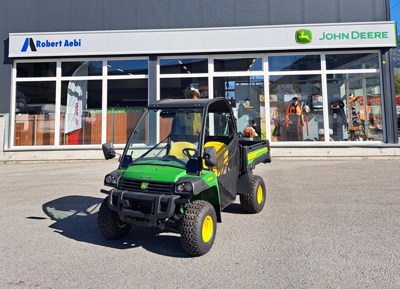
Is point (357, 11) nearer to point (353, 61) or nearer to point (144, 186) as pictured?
point (353, 61)

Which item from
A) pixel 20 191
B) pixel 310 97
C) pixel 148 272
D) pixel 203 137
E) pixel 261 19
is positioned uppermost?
pixel 261 19

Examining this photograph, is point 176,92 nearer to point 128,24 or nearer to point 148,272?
point 128,24

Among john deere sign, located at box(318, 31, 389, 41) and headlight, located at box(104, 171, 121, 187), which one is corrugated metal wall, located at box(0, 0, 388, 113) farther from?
headlight, located at box(104, 171, 121, 187)

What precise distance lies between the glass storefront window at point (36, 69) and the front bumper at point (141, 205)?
11324 millimetres

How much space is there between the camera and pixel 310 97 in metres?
12.7

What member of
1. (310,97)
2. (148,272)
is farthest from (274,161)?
(148,272)

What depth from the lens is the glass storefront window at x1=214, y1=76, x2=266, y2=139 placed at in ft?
42.0

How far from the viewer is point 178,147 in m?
4.31

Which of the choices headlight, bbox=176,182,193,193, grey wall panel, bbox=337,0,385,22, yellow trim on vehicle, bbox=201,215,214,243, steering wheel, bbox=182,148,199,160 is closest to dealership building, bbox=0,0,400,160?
grey wall panel, bbox=337,0,385,22

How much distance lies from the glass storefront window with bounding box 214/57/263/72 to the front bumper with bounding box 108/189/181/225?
984 cm

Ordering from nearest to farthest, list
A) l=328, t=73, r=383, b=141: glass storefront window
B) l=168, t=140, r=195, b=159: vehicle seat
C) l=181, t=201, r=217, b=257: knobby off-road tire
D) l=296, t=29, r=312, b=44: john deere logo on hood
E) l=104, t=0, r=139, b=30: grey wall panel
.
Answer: l=181, t=201, r=217, b=257: knobby off-road tire, l=168, t=140, r=195, b=159: vehicle seat, l=296, t=29, r=312, b=44: john deere logo on hood, l=328, t=73, r=383, b=141: glass storefront window, l=104, t=0, r=139, b=30: grey wall panel

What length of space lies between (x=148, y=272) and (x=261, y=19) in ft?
38.1

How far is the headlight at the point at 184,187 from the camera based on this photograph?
3555mm

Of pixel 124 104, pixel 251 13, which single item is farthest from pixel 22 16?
pixel 251 13
